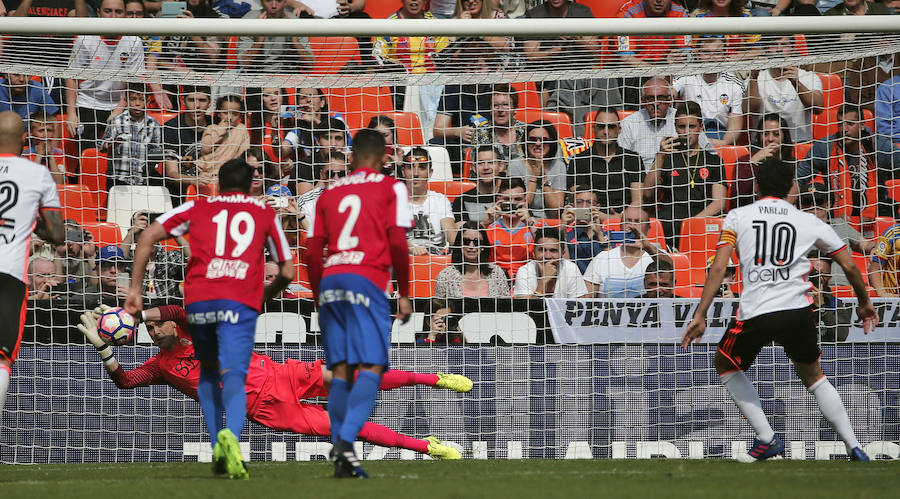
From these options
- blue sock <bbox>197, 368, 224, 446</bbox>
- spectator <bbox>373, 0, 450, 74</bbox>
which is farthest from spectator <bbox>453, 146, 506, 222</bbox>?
blue sock <bbox>197, 368, 224, 446</bbox>

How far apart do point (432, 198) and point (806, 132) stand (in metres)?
3.99

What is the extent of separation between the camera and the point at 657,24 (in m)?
7.54

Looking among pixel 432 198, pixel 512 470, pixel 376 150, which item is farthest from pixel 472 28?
pixel 512 470

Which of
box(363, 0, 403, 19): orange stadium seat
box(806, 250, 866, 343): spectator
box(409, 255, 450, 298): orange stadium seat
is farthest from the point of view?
box(363, 0, 403, 19): orange stadium seat

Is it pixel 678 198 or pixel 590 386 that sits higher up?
pixel 678 198

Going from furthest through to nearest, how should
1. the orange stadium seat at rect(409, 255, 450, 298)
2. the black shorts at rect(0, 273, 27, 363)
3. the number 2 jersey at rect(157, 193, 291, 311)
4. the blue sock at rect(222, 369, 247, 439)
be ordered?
the orange stadium seat at rect(409, 255, 450, 298) < the black shorts at rect(0, 273, 27, 363) < the number 2 jersey at rect(157, 193, 291, 311) < the blue sock at rect(222, 369, 247, 439)

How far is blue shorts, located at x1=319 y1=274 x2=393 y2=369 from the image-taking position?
4.76 m

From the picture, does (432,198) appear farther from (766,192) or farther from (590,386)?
(766,192)

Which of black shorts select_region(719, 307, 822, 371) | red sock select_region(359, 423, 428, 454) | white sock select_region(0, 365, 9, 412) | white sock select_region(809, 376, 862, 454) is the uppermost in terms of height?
black shorts select_region(719, 307, 822, 371)

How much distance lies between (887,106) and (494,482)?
708 cm

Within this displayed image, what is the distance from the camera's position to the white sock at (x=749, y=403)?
627 cm

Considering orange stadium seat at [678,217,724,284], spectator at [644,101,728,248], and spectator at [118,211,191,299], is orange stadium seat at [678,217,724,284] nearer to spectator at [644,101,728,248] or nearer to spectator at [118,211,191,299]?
spectator at [644,101,728,248]

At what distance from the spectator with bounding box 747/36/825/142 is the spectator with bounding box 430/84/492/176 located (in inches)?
110

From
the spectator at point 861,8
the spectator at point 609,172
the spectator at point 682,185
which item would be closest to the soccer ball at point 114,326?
the spectator at point 609,172
